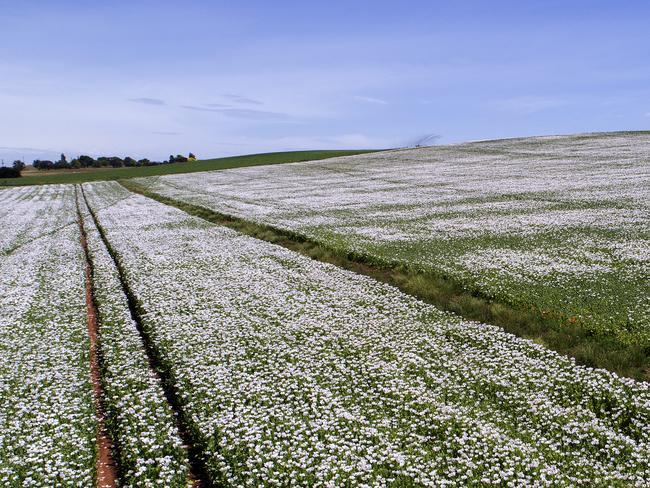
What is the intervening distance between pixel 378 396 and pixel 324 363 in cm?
252

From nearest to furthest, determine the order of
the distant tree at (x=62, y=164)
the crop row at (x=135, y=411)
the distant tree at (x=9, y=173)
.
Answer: the crop row at (x=135, y=411), the distant tree at (x=9, y=173), the distant tree at (x=62, y=164)

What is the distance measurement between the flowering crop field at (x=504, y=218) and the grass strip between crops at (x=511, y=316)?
38 cm

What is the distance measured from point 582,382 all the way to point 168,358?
11.6 meters

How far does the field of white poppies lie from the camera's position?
1111cm

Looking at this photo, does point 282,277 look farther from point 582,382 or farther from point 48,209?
point 48,209

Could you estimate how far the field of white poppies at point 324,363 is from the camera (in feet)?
36.4

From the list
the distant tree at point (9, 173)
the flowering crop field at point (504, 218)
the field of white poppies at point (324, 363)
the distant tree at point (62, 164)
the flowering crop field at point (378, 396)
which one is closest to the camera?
the flowering crop field at point (378, 396)

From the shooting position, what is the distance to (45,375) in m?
15.9

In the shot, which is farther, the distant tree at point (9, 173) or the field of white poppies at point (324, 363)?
the distant tree at point (9, 173)

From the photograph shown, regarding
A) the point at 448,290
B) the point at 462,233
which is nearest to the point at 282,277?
the point at 448,290

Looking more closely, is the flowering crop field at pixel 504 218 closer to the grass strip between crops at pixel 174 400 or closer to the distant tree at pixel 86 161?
the grass strip between crops at pixel 174 400

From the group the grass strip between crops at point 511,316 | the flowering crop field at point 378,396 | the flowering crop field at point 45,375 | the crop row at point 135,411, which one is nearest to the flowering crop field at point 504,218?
the grass strip between crops at point 511,316

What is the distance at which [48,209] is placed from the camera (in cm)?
6475

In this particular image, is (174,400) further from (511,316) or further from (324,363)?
(511,316)
